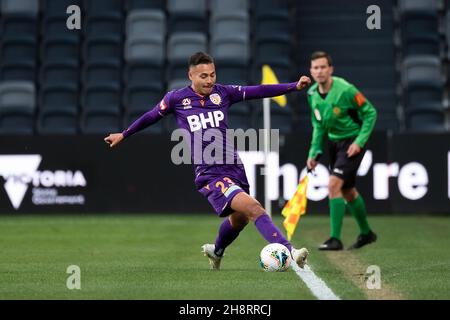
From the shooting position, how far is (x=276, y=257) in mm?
8656

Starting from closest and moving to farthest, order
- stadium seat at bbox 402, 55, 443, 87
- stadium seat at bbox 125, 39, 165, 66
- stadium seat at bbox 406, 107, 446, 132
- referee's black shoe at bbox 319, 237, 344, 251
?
1. referee's black shoe at bbox 319, 237, 344, 251
2. stadium seat at bbox 406, 107, 446, 132
3. stadium seat at bbox 402, 55, 443, 87
4. stadium seat at bbox 125, 39, 165, 66

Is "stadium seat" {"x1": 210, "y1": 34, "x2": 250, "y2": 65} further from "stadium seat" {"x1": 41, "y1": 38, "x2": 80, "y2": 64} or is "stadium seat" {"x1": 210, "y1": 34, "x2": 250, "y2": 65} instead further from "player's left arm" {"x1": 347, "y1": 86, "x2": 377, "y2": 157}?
"player's left arm" {"x1": 347, "y1": 86, "x2": 377, "y2": 157}

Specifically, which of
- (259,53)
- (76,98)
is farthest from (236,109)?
(76,98)

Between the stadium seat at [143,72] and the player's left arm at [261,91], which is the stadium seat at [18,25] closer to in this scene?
the stadium seat at [143,72]

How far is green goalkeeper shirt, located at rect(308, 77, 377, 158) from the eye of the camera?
11.8 metres

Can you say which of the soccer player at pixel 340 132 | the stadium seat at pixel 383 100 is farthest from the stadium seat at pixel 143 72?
the soccer player at pixel 340 132

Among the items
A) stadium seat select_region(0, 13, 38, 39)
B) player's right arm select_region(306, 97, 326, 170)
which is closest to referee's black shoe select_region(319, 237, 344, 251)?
player's right arm select_region(306, 97, 326, 170)

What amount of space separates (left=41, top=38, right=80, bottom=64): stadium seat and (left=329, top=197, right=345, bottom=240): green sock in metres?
9.11

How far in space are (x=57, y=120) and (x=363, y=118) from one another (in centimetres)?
855

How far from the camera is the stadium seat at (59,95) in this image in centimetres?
→ 1945

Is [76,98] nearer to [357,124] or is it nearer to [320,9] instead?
[320,9]

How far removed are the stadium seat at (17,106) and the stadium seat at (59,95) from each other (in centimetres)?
23

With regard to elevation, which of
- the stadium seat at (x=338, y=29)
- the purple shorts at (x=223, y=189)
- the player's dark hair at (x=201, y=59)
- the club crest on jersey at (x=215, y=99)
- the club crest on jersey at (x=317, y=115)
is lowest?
the purple shorts at (x=223, y=189)

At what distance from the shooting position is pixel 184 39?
19.8 metres
